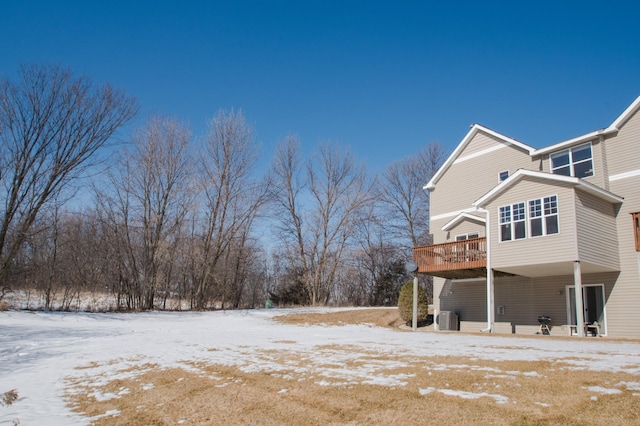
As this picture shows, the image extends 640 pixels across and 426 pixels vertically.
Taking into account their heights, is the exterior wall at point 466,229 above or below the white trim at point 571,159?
below

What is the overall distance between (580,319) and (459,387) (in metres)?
10.9

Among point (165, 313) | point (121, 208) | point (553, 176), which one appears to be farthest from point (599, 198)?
point (121, 208)

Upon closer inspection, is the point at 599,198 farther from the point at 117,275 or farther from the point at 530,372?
the point at 117,275

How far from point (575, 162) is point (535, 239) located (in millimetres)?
4089

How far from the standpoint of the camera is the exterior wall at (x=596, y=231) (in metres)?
14.5

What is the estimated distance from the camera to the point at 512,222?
1622 centimetres

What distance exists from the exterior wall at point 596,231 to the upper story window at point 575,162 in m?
1.72

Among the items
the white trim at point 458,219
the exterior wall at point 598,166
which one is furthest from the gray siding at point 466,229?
the exterior wall at point 598,166

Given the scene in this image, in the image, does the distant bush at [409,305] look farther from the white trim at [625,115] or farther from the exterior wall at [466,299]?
the white trim at [625,115]

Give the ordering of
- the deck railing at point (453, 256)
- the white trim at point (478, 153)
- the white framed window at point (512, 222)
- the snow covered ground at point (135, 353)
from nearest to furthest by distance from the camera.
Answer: the snow covered ground at point (135, 353)
the white framed window at point (512, 222)
the deck railing at point (453, 256)
the white trim at point (478, 153)

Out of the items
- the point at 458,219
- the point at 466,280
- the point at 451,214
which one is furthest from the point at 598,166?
the point at 466,280

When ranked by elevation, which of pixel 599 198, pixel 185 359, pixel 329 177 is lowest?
pixel 185 359

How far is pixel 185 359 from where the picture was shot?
8742 millimetres

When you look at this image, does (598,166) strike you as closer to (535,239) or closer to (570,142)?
(570,142)
